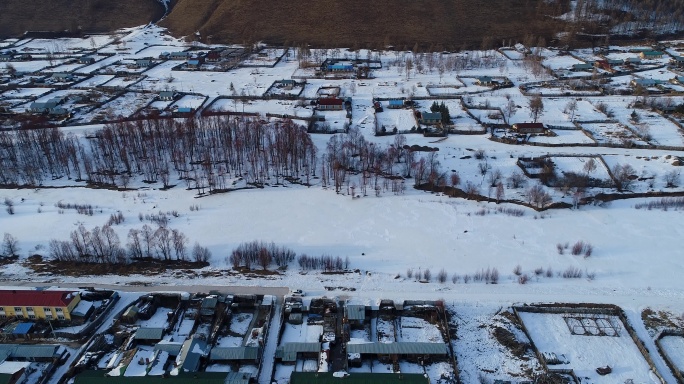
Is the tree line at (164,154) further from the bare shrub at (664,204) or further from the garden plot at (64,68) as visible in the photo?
A: the bare shrub at (664,204)

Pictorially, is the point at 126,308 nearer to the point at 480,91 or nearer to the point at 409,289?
the point at 409,289

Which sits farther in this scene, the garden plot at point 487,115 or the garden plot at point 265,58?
the garden plot at point 265,58

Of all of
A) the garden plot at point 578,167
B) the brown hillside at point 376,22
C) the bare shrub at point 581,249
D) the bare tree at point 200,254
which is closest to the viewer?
the bare shrub at point 581,249

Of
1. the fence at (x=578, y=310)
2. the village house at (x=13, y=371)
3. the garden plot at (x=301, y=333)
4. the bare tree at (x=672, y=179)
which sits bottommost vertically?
the garden plot at (x=301, y=333)

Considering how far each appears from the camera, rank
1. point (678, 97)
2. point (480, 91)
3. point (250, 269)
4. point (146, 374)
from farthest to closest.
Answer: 1. point (480, 91)
2. point (678, 97)
3. point (250, 269)
4. point (146, 374)

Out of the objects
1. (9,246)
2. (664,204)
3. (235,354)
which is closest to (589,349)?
(235,354)

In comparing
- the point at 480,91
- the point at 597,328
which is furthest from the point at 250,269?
the point at 480,91

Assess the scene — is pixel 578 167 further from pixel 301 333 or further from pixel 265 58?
pixel 265 58

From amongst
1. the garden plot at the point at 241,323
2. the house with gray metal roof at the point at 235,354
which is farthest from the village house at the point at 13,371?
the garden plot at the point at 241,323
